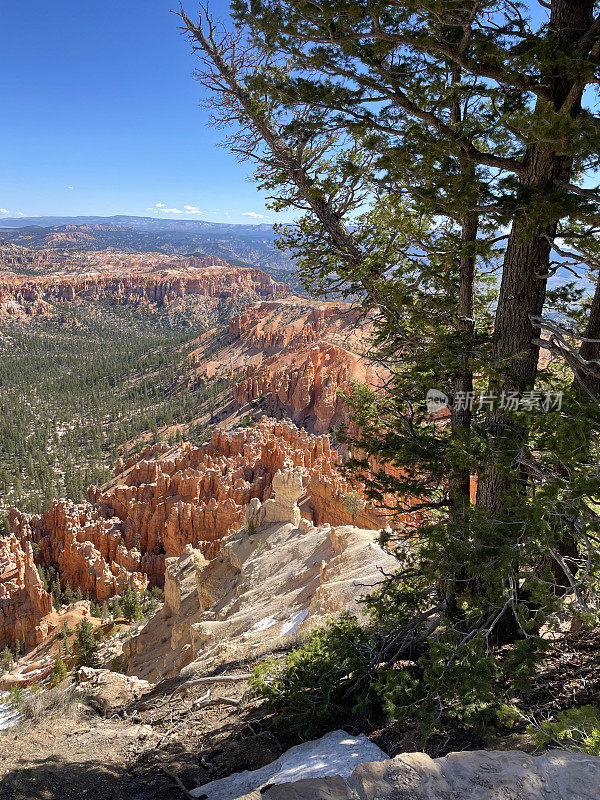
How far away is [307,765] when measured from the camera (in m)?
3.53

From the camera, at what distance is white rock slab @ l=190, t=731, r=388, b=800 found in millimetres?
3385

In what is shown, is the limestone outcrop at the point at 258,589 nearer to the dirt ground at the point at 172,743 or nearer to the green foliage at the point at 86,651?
the green foliage at the point at 86,651

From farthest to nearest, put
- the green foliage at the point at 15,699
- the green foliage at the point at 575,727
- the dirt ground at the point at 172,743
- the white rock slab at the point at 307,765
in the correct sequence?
the green foliage at the point at 15,699 < the dirt ground at the point at 172,743 < the white rock slab at the point at 307,765 < the green foliage at the point at 575,727

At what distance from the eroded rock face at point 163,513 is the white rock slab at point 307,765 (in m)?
20.8

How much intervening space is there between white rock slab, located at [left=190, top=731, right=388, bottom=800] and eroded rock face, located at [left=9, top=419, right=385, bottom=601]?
20754 mm

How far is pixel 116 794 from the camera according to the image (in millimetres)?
3584

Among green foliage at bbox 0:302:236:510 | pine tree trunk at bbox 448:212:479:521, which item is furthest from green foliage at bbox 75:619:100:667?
green foliage at bbox 0:302:236:510

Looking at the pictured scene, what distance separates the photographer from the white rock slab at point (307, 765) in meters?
3.38

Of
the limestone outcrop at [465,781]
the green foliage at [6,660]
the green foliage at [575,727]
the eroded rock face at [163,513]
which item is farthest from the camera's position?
the eroded rock face at [163,513]

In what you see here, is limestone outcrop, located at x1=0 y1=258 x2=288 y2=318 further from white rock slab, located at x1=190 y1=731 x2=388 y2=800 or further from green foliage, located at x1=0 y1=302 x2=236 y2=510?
white rock slab, located at x1=190 y1=731 x2=388 y2=800

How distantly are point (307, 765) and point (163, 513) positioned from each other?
33177mm

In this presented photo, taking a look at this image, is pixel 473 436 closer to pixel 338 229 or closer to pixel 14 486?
pixel 338 229

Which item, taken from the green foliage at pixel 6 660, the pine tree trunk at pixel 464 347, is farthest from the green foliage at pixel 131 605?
the pine tree trunk at pixel 464 347

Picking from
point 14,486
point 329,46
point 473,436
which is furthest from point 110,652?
point 14,486
